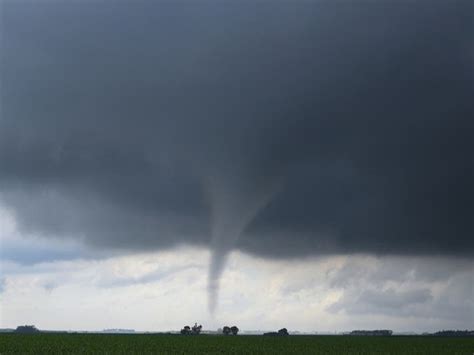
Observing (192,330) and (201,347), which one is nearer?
(201,347)

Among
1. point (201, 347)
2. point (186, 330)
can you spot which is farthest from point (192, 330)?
point (201, 347)

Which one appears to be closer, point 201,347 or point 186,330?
point 201,347

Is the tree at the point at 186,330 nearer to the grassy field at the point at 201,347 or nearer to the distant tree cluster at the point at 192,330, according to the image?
the distant tree cluster at the point at 192,330

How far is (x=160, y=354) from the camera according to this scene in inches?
2021

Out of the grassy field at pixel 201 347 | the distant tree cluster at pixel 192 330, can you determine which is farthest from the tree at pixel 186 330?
the grassy field at pixel 201 347

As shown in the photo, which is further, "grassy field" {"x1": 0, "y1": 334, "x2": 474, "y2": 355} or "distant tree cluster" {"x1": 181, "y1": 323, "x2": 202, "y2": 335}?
"distant tree cluster" {"x1": 181, "y1": 323, "x2": 202, "y2": 335}

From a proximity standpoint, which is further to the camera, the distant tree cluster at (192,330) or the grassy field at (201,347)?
the distant tree cluster at (192,330)

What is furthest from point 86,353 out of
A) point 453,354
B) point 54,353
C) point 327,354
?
point 453,354

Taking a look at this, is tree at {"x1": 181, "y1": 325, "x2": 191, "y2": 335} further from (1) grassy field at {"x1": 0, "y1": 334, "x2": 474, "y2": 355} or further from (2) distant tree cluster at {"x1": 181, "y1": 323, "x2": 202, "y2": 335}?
(1) grassy field at {"x1": 0, "y1": 334, "x2": 474, "y2": 355}

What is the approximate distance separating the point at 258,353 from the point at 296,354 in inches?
180

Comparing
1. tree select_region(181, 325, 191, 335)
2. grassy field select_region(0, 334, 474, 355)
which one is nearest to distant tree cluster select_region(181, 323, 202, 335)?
tree select_region(181, 325, 191, 335)

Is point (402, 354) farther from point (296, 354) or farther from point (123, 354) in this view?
point (123, 354)

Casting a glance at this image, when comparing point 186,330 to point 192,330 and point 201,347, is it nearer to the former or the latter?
point 192,330

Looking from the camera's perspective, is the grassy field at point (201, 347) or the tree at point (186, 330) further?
the tree at point (186, 330)
